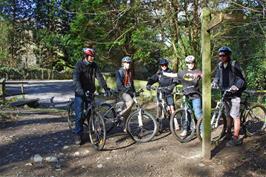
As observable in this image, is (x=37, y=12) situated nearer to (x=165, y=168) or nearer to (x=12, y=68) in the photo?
(x=12, y=68)

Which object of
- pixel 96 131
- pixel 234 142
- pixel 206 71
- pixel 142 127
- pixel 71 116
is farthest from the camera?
pixel 71 116

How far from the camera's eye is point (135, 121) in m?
7.15

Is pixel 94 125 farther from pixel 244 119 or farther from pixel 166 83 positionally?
pixel 244 119

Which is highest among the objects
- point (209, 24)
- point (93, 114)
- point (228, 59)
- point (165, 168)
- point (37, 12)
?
point (37, 12)

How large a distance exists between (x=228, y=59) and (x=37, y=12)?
36.1 metres

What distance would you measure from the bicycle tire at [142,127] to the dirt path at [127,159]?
0.16m

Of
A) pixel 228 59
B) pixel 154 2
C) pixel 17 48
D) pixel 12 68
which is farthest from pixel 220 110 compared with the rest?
pixel 17 48

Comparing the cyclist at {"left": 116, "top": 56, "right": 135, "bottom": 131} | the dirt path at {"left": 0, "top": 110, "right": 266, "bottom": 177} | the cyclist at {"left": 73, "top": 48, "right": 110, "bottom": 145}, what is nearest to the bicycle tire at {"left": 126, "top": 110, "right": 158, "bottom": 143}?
the dirt path at {"left": 0, "top": 110, "right": 266, "bottom": 177}

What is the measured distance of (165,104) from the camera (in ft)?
24.9

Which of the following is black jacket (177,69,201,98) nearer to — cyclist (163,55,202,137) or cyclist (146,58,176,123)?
cyclist (163,55,202,137)

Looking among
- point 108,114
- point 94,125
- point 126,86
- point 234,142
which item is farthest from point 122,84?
point 234,142

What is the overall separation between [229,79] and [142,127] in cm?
190

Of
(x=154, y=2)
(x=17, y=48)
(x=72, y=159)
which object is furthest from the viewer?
(x=17, y=48)

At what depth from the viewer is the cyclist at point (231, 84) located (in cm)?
646
